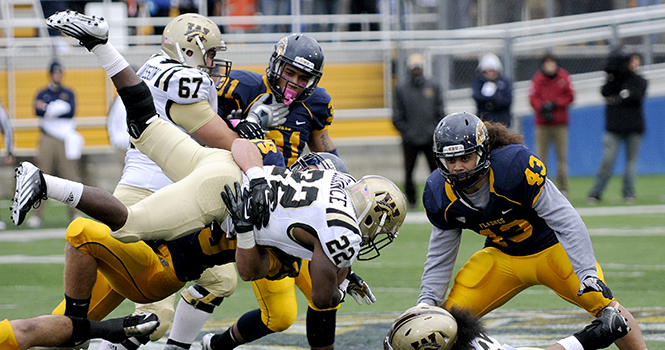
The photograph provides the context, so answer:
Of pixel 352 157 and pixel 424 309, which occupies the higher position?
pixel 424 309

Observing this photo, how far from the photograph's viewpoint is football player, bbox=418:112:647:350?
4312 millimetres

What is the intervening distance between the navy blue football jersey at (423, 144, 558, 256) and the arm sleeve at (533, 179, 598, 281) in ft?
0.20

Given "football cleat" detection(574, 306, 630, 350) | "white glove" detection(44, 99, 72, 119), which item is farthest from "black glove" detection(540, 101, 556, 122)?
"football cleat" detection(574, 306, 630, 350)

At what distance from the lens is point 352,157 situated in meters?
15.5

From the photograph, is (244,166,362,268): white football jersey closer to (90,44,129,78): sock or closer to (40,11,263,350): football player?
(40,11,263,350): football player

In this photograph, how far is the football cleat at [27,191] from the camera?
374 centimetres

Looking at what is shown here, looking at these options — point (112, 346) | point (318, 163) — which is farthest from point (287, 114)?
point (112, 346)

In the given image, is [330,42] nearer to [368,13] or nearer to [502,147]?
[368,13]

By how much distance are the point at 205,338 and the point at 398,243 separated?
4683 millimetres

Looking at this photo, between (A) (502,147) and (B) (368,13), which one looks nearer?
(A) (502,147)

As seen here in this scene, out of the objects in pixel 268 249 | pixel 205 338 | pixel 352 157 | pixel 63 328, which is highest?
pixel 268 249

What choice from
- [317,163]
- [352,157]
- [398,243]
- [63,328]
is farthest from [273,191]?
[352,157]

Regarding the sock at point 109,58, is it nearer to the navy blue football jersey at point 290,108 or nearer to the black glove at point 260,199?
the black glove at point 260,199

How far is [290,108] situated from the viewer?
17.2ft
